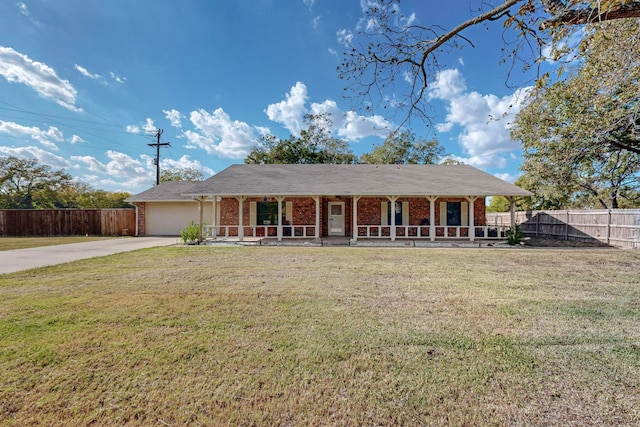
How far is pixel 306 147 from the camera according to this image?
2919 centimetres

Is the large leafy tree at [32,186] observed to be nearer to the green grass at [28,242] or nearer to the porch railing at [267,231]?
the green grass at [28,242]

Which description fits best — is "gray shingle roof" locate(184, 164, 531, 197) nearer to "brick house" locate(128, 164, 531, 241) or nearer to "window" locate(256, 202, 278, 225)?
"brick house" locate(128, 164, 531, 241)

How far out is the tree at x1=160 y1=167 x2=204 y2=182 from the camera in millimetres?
38156

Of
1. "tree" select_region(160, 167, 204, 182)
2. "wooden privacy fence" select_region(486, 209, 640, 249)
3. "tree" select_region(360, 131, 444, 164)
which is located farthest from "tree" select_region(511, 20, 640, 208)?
"tree" select_region(160, 167, 204, 182)

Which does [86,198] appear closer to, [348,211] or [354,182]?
[348,211]

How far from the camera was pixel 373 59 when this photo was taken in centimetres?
436

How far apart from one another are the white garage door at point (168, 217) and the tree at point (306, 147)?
11285 millimetres

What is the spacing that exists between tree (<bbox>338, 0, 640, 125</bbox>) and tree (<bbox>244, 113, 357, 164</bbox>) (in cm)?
2460

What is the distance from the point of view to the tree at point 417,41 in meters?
3.29

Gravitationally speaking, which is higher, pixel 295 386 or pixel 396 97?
pixel 396 97

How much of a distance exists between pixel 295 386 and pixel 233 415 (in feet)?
1.87

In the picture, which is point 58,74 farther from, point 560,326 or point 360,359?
point 560,326

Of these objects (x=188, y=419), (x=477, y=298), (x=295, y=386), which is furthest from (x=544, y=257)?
(x=188, y=419)

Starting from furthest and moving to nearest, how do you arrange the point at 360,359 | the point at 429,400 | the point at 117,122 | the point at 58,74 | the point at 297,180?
the point at 117,122 → the point at 58,74 → the point at 297,180 → the point at 360,359 → the point at 429,400
